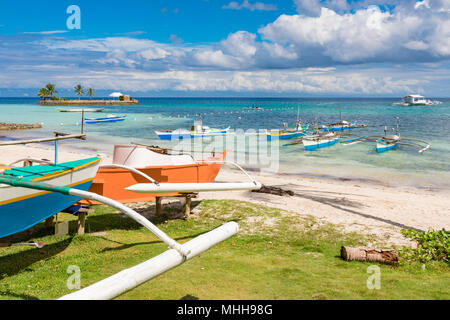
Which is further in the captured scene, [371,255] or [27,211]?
[371,255]

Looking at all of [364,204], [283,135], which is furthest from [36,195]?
[283,135]

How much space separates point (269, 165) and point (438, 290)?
67.8ft

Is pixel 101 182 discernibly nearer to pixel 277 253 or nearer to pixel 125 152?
pixel 125 152

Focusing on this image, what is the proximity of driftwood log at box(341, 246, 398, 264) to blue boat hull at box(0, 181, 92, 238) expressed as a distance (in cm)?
640

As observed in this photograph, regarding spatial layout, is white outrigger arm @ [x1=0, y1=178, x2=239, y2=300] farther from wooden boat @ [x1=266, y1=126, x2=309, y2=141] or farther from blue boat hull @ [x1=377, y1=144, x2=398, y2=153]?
wooden boat @ [x1=266, y1=126, x2=309, y2=141]

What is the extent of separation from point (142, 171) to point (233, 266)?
15.2ft

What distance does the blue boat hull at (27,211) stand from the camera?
691 cm

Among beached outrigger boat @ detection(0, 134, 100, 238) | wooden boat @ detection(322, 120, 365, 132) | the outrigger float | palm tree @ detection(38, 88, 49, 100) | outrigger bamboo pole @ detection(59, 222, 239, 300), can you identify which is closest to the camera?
outrigger bamboo pole @ detection(59, 222, 239, 300)

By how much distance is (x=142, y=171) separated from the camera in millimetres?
10656

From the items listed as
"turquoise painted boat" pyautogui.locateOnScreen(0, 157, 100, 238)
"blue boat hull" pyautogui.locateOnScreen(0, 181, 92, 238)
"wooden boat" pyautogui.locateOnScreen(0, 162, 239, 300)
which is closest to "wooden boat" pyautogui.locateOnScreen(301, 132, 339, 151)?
"turquoise painted boat" pyautogui.locateOnScreen(0, 157, 100, 238)

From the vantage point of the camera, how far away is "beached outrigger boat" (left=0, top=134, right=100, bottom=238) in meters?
6.84

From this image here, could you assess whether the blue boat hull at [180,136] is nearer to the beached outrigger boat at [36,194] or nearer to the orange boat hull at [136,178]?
the orange boat hull at [136,178]

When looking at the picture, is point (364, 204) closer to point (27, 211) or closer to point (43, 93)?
point (27, 211)
